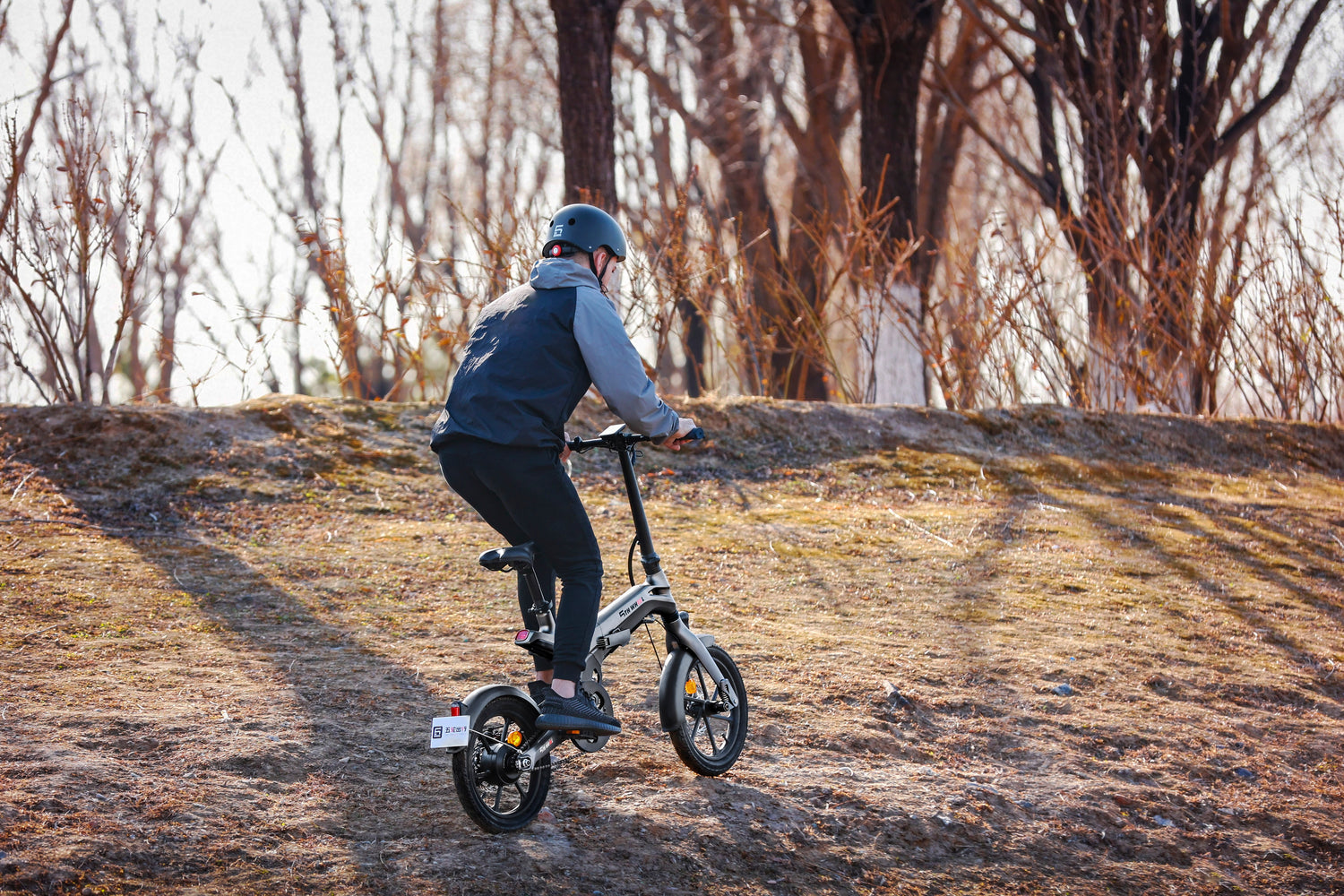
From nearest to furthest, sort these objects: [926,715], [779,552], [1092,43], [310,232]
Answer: [926,715] < [779,552] < [310,232] < [1092,43]

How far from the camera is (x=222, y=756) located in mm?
4043

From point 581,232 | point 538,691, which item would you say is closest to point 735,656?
point 538,691

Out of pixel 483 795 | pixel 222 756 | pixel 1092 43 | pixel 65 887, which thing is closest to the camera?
pixel 65 887

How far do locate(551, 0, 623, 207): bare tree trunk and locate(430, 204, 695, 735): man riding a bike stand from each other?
711cm

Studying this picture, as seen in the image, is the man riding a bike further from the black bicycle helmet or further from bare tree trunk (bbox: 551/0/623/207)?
bare tree trunk (bbox: 551/0/623/207)

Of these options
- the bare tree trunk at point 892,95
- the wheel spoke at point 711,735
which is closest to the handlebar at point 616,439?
the wheel spoke at point 711,735

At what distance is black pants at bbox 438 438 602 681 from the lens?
3537 mm

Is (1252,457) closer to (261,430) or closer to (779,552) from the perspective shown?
(779,552)

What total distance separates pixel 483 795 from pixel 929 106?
16541 mm

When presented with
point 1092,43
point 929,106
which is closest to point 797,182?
point 929,106

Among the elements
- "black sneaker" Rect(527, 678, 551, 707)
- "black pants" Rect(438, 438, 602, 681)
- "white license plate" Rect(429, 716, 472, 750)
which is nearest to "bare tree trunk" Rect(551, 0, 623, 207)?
"black pants" Rect(438, 438, 602, 681)

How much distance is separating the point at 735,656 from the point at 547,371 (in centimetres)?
244

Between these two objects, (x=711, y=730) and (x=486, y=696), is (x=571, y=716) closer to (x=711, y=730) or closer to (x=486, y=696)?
(x=486, y=696)

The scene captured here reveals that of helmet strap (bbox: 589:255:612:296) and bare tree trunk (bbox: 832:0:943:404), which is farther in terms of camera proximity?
bare tree trunk (bbox: 832:0:943:404)
